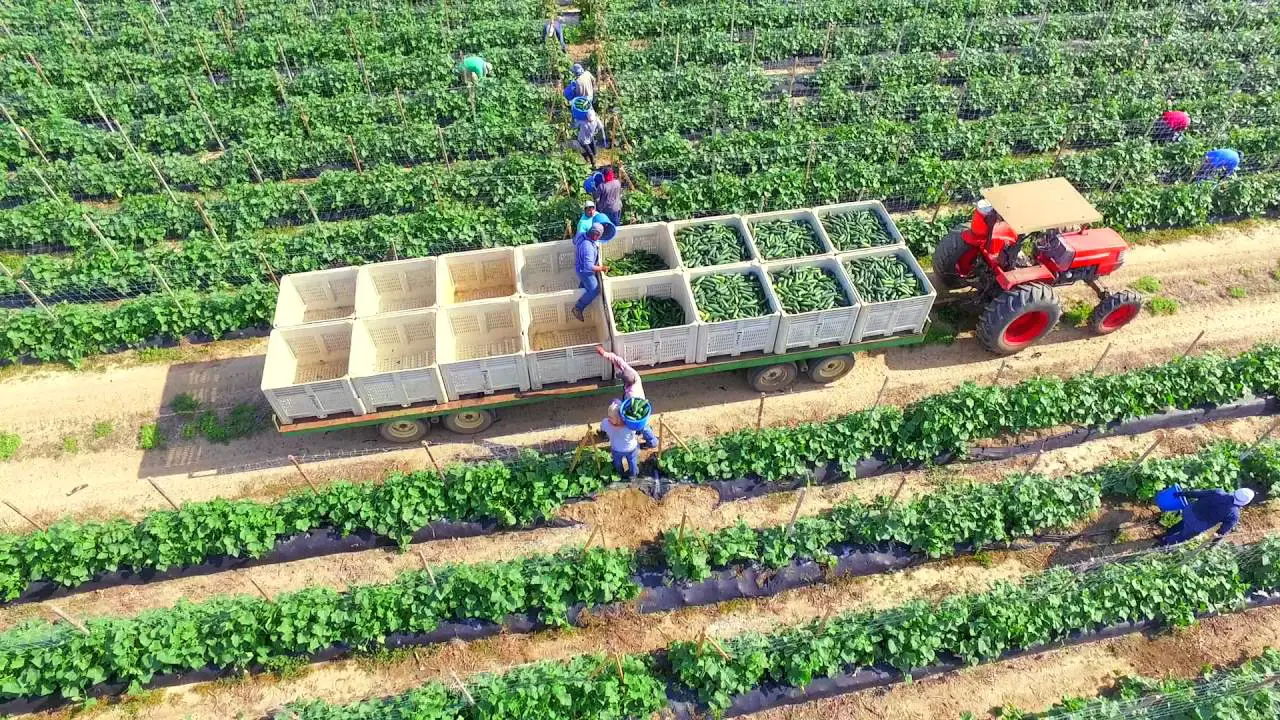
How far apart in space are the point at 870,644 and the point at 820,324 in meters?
4.92

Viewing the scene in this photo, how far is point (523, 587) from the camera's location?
10.1m

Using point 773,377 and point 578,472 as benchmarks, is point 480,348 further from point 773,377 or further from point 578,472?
point 773,377

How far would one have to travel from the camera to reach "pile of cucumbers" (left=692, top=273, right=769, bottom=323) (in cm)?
1186

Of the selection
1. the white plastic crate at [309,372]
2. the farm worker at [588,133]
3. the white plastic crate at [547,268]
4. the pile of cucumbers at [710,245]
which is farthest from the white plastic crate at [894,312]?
the white plastic crate at [309,372]

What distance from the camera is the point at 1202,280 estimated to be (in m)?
15.0

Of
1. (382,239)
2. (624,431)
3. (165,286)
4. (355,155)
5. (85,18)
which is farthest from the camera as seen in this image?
(85,18)

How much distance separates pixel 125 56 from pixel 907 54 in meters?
22.4

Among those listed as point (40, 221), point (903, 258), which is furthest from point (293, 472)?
point (903, 258)

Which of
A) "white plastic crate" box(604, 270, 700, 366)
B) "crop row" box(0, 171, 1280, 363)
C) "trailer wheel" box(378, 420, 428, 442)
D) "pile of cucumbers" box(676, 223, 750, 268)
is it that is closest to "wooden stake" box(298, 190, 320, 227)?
"crop row" box(0, 171, 1280, 363)

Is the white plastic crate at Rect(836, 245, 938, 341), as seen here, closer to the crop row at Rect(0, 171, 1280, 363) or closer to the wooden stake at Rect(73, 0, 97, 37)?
the crop row at Rect(0, 171, 1280, 363)

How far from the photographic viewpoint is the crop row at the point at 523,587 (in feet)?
31.2

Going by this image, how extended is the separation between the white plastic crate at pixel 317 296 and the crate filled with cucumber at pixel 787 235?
7.33 meters

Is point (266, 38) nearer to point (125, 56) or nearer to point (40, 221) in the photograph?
point (125, 56)

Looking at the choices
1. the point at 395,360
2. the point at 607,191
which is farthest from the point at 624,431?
the point at 607,191
